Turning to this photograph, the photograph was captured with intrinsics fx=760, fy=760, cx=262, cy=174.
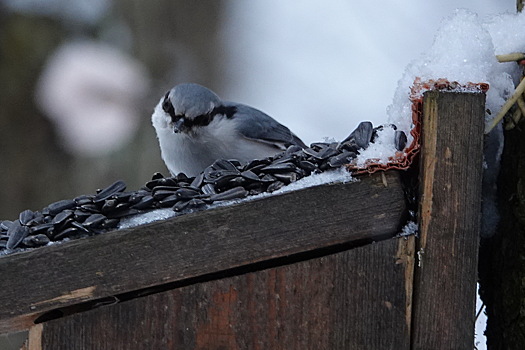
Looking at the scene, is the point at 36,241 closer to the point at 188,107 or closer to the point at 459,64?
the point at 459,64

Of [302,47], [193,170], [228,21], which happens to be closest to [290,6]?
[302,47]

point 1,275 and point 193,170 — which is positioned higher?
point 193,170

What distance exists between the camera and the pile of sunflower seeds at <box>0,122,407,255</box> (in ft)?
4.55

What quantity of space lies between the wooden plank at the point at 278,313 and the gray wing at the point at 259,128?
1.32 metres

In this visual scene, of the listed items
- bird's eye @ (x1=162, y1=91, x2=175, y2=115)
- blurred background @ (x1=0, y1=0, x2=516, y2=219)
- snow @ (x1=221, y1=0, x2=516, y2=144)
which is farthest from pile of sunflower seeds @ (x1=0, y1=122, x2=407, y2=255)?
snow @ (x1=221, y1=0, x2=516, y2=144)

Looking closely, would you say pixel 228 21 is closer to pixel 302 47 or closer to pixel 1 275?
pixel 302 47

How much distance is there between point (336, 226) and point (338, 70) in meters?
3.94

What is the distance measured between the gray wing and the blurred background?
980 millimetres

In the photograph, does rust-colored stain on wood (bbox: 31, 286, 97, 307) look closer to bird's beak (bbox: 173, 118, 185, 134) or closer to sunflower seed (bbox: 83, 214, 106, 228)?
sunflower seed (bbox: 83, 214, 106, 228)

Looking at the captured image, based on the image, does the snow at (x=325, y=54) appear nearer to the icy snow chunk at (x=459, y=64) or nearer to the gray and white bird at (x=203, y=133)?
the gray and white bird at (x=203, y=133)

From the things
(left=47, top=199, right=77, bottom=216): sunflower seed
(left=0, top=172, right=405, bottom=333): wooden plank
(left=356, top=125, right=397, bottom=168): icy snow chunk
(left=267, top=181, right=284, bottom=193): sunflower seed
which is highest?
(left=356, top=125, right=397, bottom=168): icy snow chunk

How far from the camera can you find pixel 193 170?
2.52 m

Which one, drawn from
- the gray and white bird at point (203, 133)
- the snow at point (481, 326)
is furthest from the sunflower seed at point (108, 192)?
the gray and white bird at point (203, 133)

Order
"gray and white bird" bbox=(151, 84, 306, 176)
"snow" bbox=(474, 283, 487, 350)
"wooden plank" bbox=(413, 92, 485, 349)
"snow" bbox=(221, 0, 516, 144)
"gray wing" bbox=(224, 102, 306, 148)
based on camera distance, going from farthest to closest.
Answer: "snow" bbox=(221, 0, 516, 144) < "gray wing" bbox=(224, 102, 306, 148) < "gray and white bird" bbox=(151, 84, 306, 176) < "snow" bbox=(474, 283, 487, 350) < "wooden plank" bbox=(413, 92, 485, 349)
